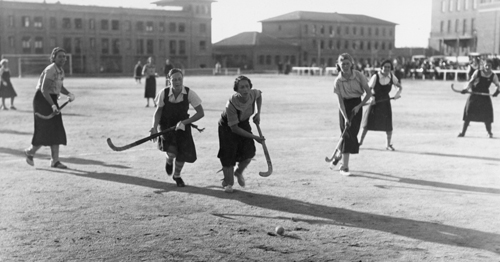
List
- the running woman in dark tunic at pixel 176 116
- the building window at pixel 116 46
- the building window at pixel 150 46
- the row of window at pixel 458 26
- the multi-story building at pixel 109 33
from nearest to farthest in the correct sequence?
1. the running woman in dark tunic at pixel 176 116
2. the multi-story building at pixel 109 33
3. the building window at pixel 116 46
4. the building window at pixel 150 46
5. the row of window at pixel 458 26

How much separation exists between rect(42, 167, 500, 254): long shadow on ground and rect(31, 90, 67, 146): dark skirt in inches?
76.1

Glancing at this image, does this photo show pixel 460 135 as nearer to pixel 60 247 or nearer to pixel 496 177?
pixel 496 177

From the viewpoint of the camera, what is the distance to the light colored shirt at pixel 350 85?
9.02 metres

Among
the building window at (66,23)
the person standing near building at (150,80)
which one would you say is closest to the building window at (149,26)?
the building window at (66,23)

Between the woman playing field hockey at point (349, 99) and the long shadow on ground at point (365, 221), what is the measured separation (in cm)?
201

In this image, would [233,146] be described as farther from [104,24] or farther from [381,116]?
[104,24]

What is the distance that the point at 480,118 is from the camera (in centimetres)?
1365

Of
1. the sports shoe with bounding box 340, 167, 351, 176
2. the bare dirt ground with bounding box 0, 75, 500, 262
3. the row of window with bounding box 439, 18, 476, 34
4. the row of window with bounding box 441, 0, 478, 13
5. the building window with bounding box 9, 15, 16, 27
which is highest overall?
the row of window with bounding box 441, 0, 478, 13

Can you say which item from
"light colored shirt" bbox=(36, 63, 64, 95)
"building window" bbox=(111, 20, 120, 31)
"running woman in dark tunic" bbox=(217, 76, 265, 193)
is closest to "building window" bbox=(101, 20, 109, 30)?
"building window" bbox=(111, 20, 120, 31)

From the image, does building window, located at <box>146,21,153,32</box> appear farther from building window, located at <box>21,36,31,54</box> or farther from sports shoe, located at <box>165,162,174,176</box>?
sports shoe, located at <box>165,162,174,176</box>

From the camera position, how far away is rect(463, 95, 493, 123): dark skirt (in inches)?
535

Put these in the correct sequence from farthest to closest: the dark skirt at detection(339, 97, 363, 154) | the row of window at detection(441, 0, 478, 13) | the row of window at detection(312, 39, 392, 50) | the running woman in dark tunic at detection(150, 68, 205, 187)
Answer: the row of window at detection(312, 39, 392, 50) → the row of window at detection(441, 0, 478, 13) → the dark skirt at detection(339, 97, 363, 154) → the running woman in dark tunic at detection(150, 68, 205, 187)

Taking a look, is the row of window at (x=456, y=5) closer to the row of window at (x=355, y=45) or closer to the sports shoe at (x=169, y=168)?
the row of window at (x=355, y=45)

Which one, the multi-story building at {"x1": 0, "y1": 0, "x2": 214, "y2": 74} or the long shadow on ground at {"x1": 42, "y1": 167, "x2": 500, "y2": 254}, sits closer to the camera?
the long shadow on ground at {"x1": 42, "y1": 167, "x2": 500, "y2": 254}
